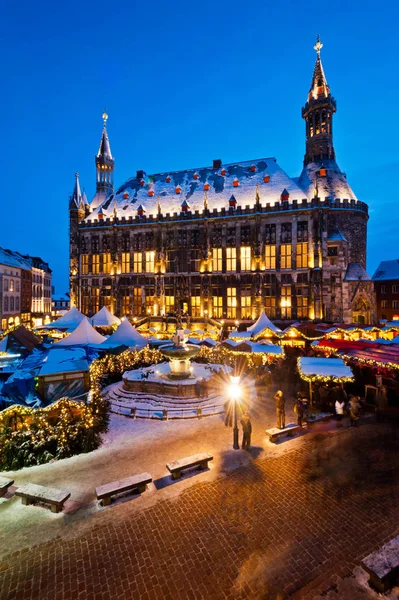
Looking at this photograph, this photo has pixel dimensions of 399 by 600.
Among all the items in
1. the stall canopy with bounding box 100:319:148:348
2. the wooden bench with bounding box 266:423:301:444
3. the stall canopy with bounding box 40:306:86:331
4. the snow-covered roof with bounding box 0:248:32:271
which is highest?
the snow-covered roof with bounding box 0:248:32:271

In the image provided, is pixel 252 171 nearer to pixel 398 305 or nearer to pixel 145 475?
pixel 398 305

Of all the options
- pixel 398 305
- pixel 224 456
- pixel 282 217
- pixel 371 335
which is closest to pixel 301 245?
pixel 282 217

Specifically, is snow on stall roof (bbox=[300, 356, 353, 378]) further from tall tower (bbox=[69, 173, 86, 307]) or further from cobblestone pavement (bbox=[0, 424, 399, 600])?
tall tower (bbox=[69, 173, 86, 307])

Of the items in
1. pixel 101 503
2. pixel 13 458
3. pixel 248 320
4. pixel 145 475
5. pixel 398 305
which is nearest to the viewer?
pixel 101 503

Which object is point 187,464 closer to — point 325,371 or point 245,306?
point 325,371

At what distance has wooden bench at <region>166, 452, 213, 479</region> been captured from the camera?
890 centimetres

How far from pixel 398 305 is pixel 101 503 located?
56576 mm

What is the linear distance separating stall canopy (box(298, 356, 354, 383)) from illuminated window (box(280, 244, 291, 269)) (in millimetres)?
23672

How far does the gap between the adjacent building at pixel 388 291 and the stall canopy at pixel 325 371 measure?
44.7 m

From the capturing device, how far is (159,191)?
4606 centimetres

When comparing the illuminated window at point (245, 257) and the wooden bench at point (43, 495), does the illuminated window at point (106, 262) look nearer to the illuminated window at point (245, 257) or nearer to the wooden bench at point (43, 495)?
the illuminated window at point (245, 257)

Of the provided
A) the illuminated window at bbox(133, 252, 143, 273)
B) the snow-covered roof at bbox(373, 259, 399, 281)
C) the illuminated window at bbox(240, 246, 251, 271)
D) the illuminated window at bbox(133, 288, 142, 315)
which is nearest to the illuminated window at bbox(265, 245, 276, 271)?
the illuminated window at bbox(240, 246, 251, 271)

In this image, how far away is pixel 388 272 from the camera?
178ft

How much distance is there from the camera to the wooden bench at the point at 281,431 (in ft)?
37.5
